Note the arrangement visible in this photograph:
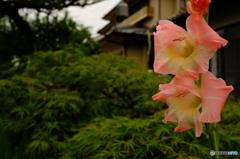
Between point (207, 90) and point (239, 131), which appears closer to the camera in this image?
point (207, 90)

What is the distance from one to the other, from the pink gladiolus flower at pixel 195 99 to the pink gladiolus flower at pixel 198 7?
82mm

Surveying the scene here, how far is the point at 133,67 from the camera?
2.19 metres

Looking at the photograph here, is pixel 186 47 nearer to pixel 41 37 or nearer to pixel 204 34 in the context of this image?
pixel 204 34

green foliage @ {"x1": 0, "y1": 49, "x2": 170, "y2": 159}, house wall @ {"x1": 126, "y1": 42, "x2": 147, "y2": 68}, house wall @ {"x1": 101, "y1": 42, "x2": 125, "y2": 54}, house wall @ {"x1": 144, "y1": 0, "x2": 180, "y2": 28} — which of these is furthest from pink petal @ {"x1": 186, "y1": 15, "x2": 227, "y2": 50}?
house wall @ {"x1": 101, "y1": 42, "x2": 125, "y2": 54}

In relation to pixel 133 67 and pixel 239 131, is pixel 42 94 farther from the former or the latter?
pixel 239 131

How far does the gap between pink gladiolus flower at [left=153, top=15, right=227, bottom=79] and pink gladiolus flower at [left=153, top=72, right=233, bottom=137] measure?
0.05ft

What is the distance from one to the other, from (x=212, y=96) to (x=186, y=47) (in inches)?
Answer: 3.6

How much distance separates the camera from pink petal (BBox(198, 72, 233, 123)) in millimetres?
405

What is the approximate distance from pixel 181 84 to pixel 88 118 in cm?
145

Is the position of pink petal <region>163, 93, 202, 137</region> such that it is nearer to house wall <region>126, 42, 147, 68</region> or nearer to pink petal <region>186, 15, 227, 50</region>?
pink petal <region>186, 15, 227, 50</region>

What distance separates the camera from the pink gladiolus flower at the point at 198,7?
40 cm

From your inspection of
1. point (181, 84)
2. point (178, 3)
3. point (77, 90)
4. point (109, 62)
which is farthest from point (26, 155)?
point (178, 3)

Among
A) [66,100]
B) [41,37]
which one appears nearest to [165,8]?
[41,37]

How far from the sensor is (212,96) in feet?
1.38
